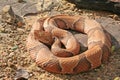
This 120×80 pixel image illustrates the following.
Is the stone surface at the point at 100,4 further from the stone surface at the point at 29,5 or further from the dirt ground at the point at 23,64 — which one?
the dirt ground at the point at 23,64

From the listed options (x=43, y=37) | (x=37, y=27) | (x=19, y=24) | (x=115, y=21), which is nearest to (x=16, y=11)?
(x=19, y=24)

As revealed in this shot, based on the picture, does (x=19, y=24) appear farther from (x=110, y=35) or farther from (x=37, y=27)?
(x=110, y=35)

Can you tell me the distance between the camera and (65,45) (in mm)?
6238

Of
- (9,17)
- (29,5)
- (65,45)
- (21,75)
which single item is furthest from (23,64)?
(29,5)

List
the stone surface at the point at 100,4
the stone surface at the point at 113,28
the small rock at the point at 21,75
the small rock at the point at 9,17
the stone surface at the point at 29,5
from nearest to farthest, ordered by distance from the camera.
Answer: the small rock at the point at 21,75 → the stone surface at the point at 113,28 → the small rock at the point at 9,17 → the stone surface at the point at 100,4 → the stone surface at the point at 29,5

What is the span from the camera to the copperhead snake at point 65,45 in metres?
5.56

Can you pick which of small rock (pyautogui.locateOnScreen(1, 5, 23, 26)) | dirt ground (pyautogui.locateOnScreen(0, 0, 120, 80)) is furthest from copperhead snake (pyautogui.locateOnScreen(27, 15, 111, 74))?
small rock (pyautogui.locateOnScreen(1, 5, 23, 26))

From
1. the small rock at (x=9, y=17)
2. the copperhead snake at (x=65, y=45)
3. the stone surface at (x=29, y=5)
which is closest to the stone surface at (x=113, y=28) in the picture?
the copperhead snake at (x=65, y=45)

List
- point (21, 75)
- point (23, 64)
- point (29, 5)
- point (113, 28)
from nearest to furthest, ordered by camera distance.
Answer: point (21, 75)
point (23, 64)
point (113, 28)
point (29, 5)

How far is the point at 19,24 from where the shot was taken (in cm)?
701

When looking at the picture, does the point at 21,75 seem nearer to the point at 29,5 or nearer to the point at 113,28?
the point at 113,28

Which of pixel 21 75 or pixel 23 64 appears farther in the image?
pixel 23 64

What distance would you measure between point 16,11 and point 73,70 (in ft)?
8.56

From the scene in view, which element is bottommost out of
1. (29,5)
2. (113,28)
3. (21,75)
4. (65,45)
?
(21,75)
